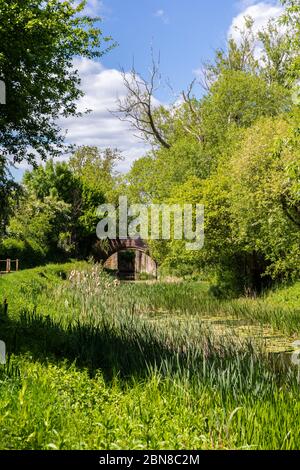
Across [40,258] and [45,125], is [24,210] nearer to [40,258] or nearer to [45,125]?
[40,258]

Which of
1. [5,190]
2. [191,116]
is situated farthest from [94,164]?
[5,190]

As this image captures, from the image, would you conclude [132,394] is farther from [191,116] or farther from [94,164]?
[94,164]

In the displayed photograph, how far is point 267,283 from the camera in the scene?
87.7ft

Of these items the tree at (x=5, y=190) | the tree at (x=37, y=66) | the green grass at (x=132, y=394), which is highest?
the tree at (x=37, y=66)

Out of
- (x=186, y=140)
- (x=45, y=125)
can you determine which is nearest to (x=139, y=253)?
(x=186, y=140)

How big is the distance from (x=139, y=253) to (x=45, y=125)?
36.0 metres

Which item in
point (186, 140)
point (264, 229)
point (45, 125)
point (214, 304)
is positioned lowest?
point (214, 304)

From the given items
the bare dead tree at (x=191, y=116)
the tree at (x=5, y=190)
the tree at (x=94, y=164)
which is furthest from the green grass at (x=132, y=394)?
the tree at (x=94, y=164)

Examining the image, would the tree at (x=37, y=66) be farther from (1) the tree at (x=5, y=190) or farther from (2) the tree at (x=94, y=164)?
(2) the tree at (x=94, y=164)

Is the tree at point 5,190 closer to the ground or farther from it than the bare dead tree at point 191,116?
closer to the ground

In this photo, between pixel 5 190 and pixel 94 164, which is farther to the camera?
pixel 94 164
